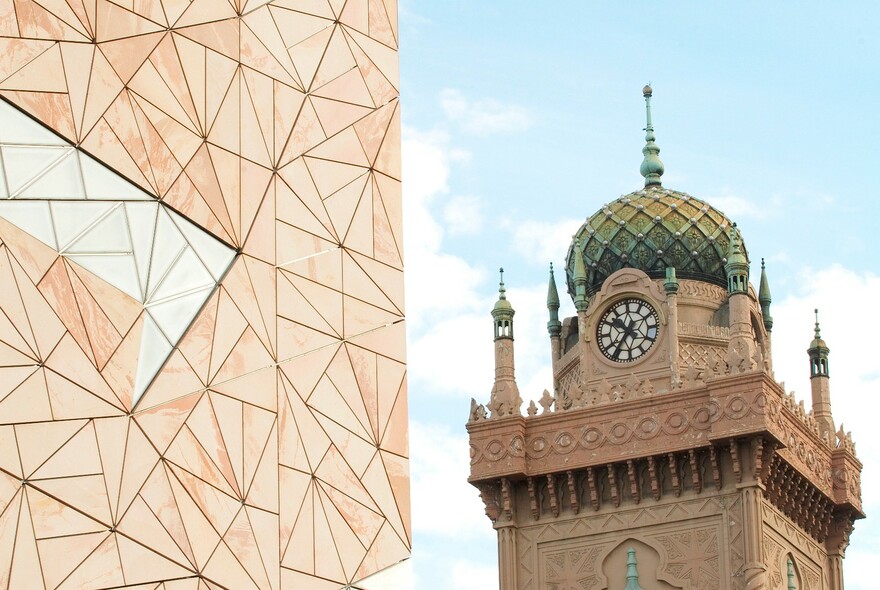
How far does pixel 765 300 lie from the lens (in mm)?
81000

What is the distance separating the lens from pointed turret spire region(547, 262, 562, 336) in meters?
79.8

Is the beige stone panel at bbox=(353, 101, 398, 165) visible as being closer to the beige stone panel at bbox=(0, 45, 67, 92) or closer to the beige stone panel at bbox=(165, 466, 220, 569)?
the beige stone panel at bbox=(0, 45, 67, 92)

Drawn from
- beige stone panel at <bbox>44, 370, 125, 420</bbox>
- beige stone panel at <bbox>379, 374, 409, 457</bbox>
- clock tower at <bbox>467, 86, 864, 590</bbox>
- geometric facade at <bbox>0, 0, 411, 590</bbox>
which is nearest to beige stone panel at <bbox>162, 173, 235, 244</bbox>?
geometric facade at <bbox>0, 0, 411, 590</bbox>

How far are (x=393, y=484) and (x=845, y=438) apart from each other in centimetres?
3322

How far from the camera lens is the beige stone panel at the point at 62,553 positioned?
41.4m

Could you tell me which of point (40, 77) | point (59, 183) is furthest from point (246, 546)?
point (40, 77)

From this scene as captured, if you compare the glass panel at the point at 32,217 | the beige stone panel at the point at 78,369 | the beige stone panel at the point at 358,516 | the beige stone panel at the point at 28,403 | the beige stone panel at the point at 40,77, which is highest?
the beige stone panel at the point at 40,77

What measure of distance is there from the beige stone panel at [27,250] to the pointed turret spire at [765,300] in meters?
40.8

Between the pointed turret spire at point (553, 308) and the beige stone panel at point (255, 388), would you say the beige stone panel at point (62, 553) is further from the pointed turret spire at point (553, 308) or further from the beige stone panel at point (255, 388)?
the pointed turret spire at point (553, 308)

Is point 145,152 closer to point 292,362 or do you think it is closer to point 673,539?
point 292,362

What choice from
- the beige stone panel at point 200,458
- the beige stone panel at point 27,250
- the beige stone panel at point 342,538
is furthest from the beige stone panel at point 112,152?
the beige stone panel at point 342,538

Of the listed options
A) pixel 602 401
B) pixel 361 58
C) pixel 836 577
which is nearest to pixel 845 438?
pixel 836 577

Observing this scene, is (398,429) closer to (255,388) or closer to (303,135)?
(255,388)

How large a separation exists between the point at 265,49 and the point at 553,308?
32720 mm
